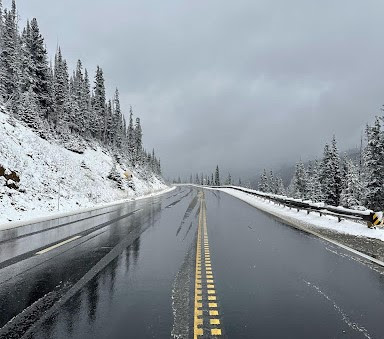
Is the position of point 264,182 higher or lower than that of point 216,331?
higher

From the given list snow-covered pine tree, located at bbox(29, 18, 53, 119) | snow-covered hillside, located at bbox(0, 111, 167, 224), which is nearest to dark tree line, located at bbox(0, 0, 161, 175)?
snow-covered pine tree, located at bbox(29, 18, 53, 119)

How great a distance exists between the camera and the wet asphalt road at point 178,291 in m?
4.88

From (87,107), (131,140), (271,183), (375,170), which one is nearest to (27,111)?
(87,107)

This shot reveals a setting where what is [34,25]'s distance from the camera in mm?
45938

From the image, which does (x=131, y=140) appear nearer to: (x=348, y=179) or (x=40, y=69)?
(x=40, y=69)

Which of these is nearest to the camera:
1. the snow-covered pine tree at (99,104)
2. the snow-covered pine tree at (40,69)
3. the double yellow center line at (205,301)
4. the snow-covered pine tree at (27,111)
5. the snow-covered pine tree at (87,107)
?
the double yellow center line at (205,301)

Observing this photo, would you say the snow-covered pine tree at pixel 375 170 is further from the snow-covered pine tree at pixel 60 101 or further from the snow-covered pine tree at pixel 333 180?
the snow-covered pine tree at pixel 60 101

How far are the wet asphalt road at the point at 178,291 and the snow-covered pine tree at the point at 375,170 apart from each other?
30.8 metres

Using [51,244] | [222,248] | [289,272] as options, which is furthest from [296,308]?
[51,244]

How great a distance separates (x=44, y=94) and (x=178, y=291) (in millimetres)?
47570

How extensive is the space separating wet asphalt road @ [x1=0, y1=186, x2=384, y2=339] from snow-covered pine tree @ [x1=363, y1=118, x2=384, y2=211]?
1212 inches

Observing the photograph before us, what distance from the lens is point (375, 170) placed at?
37.5 meters

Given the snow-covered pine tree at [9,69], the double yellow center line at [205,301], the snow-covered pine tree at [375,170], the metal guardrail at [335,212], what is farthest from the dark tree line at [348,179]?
the snow-covered pine tree at [9,69]

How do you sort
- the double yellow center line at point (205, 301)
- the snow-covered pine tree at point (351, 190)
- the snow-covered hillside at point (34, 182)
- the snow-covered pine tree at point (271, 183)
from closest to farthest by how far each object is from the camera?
1. the double yellow center line at point (205, 301)
2. the snow-covered hillside at point (34, 182)
3. the snow-covered pine tree at point (351, 190)
4. the snow-covered pine tree at point (271, 183)
